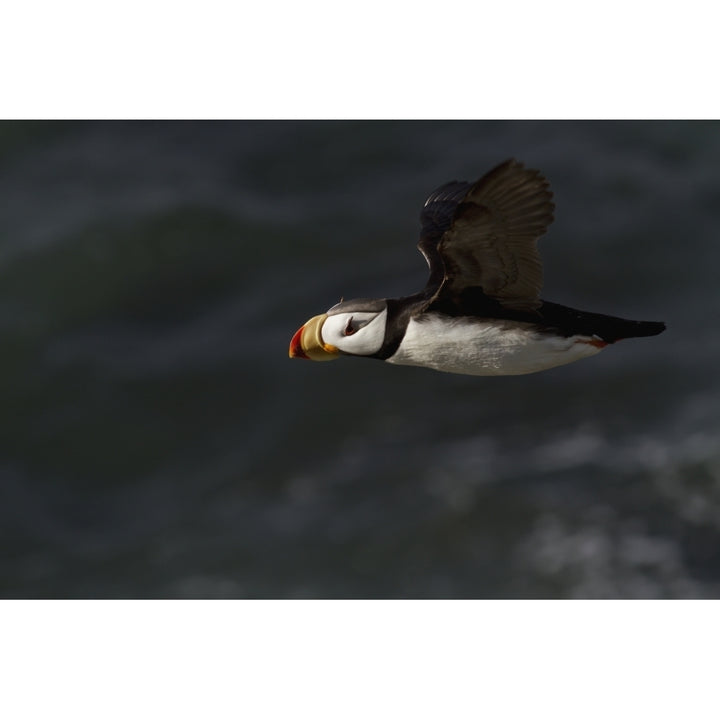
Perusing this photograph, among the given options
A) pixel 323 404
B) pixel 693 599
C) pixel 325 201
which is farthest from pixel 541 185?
pixel 325 201

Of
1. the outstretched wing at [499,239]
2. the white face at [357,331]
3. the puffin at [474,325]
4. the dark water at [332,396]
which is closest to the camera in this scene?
the outstretched wing at [499,239]

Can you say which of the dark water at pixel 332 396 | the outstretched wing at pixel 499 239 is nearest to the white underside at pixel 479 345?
the outstretched wing at pixel 499 239

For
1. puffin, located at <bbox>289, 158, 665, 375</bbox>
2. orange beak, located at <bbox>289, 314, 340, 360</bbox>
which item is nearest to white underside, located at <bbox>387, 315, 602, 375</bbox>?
puffin, located at <bbox>289, 158, 665, 375</bbox>

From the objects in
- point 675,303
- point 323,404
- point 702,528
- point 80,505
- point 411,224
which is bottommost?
point 702,528

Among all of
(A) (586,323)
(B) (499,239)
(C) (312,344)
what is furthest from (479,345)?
(C) (312,344)

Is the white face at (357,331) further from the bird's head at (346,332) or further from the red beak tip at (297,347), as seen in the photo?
the red beak tip at (297,347)

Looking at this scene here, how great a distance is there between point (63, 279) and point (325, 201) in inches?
150

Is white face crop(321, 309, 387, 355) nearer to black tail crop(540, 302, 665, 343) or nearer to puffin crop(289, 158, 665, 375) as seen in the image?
puffin crop(289, 158, 665, 375)

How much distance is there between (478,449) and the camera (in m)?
16.6

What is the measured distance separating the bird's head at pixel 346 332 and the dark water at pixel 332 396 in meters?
8.81

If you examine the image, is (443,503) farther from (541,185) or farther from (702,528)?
(541,185)

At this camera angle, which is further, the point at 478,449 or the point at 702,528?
the point at 478,449

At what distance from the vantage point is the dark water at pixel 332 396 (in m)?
15.8

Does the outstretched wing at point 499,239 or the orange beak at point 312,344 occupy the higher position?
the outstretched wing at point 499,239
